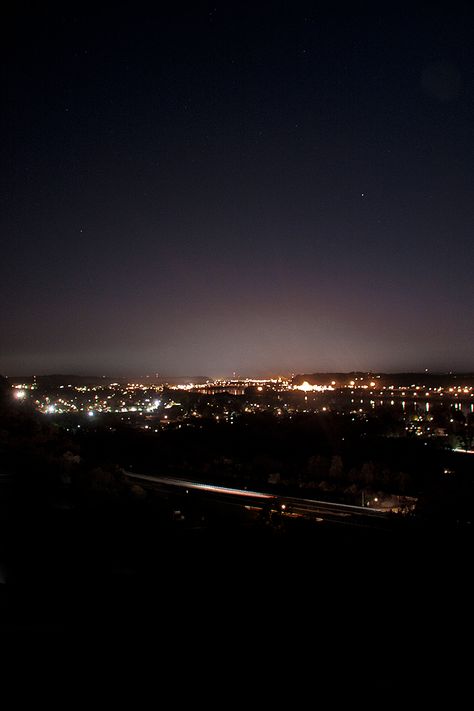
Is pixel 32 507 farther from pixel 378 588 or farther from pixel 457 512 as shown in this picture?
pixel 457 512

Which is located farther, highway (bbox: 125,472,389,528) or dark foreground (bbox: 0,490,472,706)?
highway (bbox: 125,472,389,528)

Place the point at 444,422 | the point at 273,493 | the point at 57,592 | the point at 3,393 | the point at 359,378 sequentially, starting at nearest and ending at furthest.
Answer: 1. the point at 57,592
2. the point at 273,493
3. the point at 3,393
4. the point at 444,422
5. the point at 359,378

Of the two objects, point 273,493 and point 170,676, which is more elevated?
point 170,676

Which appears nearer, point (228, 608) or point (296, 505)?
point (228, 608)

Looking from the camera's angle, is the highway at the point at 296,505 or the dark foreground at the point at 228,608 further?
the highway at the point at 296,505

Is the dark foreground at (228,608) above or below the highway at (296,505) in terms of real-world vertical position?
above

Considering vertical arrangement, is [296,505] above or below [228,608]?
below

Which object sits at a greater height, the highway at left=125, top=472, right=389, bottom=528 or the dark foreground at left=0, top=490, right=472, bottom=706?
the dark foreground at left=0, top=490, right=472, bottom=706

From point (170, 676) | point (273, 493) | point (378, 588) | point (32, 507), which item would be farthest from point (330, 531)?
point (273, 493)

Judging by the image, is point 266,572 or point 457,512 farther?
point 457,512

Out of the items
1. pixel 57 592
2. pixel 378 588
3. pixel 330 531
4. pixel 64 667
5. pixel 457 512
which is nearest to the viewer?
pixel 64 667
